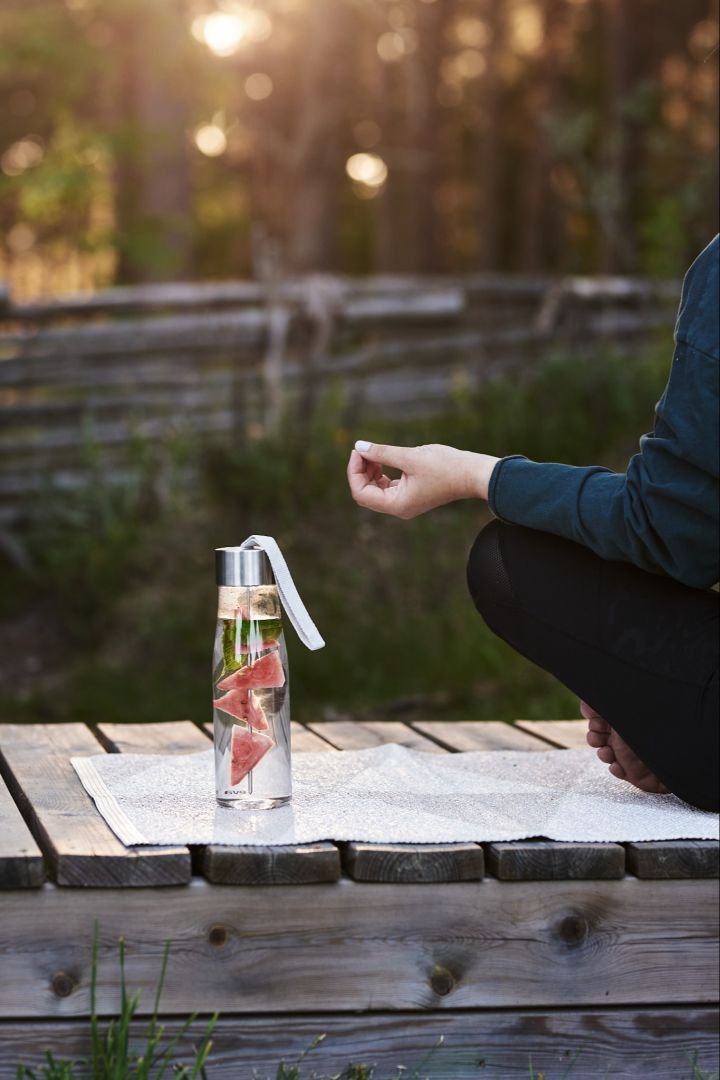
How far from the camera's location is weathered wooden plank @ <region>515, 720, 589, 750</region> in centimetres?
308

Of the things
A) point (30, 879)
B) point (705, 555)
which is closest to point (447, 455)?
point (705, 555)

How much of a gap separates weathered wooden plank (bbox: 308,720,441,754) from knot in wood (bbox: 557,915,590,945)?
787 millimetres

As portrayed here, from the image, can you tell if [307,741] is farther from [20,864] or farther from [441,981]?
[20,864]

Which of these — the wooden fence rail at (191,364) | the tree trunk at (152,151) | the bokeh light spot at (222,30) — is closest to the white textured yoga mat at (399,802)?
the wooden fence rail at (191,364)

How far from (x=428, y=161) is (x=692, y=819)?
18.4 metres

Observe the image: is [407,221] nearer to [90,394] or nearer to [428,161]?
[428,161]

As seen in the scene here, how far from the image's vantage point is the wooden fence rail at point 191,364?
835 centimetres

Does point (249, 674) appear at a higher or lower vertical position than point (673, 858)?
higher

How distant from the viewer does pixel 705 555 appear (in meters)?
2.03

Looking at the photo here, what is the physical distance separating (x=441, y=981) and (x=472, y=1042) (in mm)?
116

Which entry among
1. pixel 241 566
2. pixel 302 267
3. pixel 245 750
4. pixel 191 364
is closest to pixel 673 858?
pixel 245 750

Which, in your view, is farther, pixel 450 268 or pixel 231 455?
pixel 450 268

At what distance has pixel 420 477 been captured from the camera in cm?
225

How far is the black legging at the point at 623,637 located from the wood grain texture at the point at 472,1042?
36 cm
